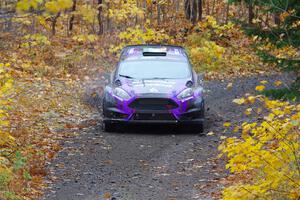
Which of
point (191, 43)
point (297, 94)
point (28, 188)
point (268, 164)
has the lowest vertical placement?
point (191, 43)

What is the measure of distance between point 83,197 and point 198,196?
166 cm

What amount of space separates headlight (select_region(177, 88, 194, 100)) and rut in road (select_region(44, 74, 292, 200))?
0.84 metres

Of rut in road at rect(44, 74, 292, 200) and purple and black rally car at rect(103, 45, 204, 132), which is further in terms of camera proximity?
purple and black rally car at rect(103, 45, 204, 132)

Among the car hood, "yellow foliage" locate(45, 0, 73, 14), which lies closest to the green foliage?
the car hood

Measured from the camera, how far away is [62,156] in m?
10.2

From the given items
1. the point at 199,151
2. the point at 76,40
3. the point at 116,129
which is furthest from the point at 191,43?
the point at 199,151

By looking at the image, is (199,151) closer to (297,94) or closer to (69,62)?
(297,94)

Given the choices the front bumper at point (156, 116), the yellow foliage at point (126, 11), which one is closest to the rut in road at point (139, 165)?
the front bumper at point (156, 116)

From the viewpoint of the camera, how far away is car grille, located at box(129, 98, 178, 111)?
38.5ft

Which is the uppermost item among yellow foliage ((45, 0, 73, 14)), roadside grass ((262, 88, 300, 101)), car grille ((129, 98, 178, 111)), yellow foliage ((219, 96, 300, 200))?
yellow foliage ((45, 0, 73, 14))

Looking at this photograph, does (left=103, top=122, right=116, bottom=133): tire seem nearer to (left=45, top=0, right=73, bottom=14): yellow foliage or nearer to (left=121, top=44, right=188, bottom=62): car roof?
(left=121, top=44, right=188, bottom=62): car roof

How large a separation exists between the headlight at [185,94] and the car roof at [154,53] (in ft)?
5.06

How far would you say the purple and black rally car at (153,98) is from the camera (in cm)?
1175

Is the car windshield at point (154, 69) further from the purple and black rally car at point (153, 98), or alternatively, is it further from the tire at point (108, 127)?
the tire at point (108, 127)
